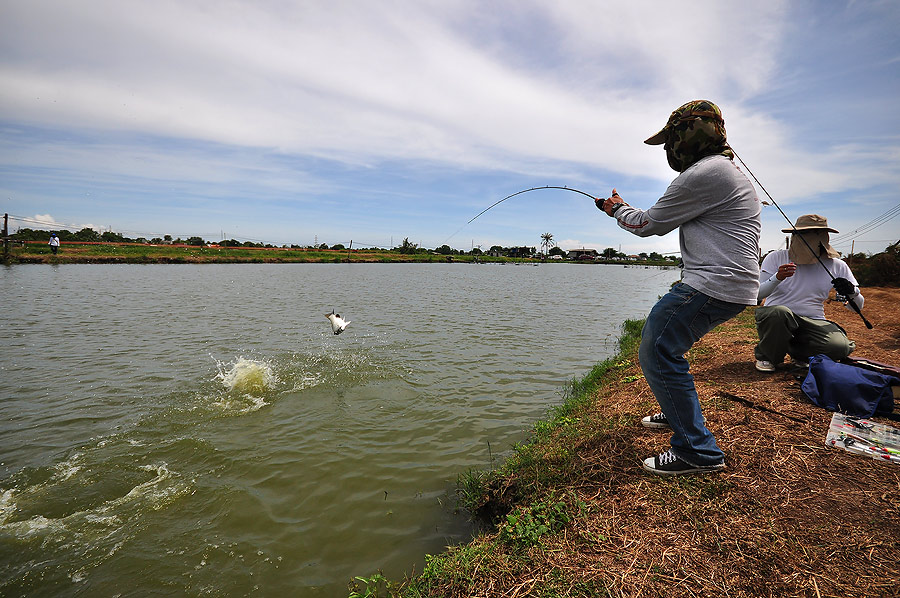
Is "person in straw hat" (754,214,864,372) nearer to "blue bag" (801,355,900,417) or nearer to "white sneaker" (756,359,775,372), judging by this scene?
"white sneaker" (756,359,775,372)

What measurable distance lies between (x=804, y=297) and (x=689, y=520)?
193 inches

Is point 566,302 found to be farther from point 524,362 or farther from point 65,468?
point 65,468

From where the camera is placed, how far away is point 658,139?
3.68 m

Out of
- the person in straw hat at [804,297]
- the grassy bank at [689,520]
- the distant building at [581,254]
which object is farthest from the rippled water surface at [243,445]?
the distant building at [581,254]

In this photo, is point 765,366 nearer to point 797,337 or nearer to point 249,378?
point 797,337

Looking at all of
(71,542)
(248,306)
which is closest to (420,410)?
(71,542)

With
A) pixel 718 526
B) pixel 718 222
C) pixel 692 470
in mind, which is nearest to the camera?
pixel 718 526

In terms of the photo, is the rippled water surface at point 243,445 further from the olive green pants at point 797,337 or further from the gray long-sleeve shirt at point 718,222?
the olive green pants at point 797,337

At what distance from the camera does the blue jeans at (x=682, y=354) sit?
3.29 meters

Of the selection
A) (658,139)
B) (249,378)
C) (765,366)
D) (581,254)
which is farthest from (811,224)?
(581,254)

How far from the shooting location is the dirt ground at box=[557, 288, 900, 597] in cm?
245

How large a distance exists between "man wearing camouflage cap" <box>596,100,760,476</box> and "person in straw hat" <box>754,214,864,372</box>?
3205 mm

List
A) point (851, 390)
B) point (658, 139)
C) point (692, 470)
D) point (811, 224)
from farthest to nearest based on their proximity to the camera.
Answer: point (811, 224)
point (851, 390)
point (658, 139)
point (692, 470)

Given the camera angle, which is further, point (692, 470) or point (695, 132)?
point (692, 470)
